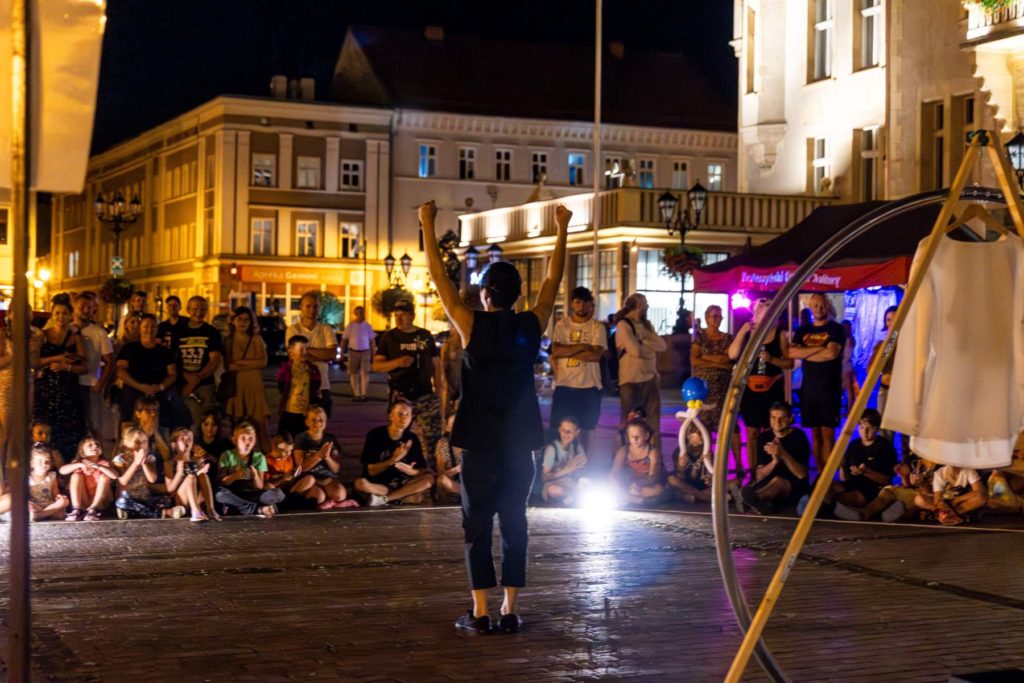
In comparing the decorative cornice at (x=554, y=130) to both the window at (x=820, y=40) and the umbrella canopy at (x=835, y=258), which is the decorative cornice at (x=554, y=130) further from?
the umbrella canopy at (x=835, y=258)

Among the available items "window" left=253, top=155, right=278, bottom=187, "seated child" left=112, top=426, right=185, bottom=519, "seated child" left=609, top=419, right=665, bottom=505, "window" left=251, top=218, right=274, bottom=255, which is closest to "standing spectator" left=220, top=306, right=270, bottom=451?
"seated child" left=112, top=426, right=185, bottom=519

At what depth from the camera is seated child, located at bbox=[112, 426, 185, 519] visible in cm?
1202

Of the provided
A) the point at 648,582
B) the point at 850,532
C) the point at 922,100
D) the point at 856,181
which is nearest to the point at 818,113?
the point at 856,181

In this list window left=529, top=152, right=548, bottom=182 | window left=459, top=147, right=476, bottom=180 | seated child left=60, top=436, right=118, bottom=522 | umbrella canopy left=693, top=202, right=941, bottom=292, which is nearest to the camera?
seated child left=60, top=436, right=118, bottom=522

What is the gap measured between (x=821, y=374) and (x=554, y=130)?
58.5m

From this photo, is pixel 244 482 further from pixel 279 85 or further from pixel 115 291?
pixel 279 85

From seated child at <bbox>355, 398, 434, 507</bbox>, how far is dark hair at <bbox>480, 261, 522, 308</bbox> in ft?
18.3

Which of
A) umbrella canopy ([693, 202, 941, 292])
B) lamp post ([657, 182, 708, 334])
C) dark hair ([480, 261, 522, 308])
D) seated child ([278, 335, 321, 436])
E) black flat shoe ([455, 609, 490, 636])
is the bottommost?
black flat shoe ([455, 609, 490, 636])

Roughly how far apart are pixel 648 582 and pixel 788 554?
4.04m

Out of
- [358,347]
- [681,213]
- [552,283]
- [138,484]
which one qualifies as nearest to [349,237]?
[681,213]

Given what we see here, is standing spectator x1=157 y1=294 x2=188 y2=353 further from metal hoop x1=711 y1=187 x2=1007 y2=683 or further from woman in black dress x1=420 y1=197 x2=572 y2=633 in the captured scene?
metal hoop x1=711 y1=187 x2=1007 y2=683

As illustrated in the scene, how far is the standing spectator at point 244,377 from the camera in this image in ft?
47.3

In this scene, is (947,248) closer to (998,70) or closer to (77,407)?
(77,407)

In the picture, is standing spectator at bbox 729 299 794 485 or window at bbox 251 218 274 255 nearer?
standing spectator at bbox 729 299 794 485
